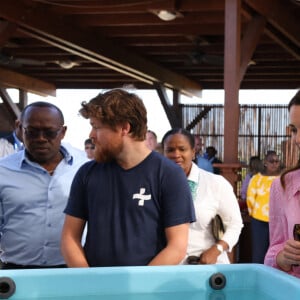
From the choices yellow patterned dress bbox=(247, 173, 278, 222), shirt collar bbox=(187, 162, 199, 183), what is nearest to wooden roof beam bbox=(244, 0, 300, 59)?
yellow patterned dress bbox=(247, 173, 278, 222)

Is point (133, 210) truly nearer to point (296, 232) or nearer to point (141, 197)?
point (141, 197)

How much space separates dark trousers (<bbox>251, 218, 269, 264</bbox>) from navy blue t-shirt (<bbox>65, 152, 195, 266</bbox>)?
3.95 m

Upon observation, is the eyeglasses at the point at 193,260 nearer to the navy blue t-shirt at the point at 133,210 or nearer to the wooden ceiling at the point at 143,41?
the navy blue t-shirt at the point at 133,210

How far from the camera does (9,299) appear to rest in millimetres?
1688

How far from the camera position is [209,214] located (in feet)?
10.7

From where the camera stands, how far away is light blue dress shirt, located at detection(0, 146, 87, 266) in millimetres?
2693

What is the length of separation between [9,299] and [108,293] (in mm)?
256

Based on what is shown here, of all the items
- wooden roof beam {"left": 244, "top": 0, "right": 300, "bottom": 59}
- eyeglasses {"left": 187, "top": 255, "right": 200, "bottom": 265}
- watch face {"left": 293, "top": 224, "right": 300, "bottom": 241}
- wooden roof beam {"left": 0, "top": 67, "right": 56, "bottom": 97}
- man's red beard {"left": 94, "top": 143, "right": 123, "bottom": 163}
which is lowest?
eyeglasses {"left": 187, "top": 255, "right": 200, "bottom": 265}

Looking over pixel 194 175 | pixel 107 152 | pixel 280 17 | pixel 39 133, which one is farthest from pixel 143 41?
pixel 107 152

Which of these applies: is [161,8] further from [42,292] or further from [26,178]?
[42,292]

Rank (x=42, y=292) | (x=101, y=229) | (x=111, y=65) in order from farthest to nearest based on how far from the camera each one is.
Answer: (x=111, y=65) < (x=101, y=229) < (x=42, y=292)

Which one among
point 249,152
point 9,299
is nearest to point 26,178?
point 9,299

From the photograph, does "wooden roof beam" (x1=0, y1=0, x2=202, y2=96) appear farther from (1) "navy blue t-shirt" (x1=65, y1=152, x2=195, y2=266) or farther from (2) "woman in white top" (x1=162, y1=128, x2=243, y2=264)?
(1) "navy blue t-shirt" (x1=65, y1=152, x2=195, y2=266)

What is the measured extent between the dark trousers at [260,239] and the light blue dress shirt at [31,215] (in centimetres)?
361
